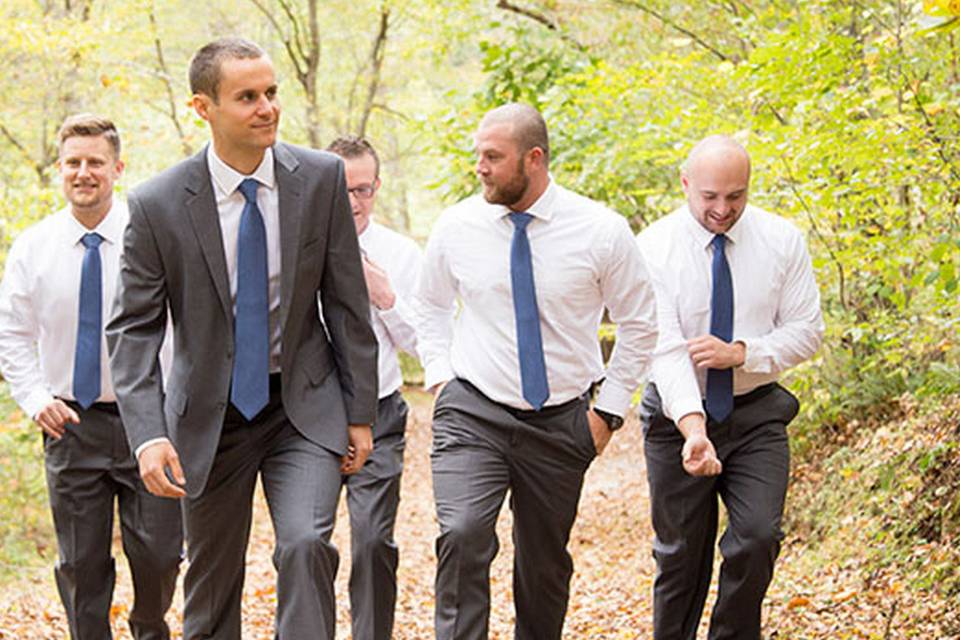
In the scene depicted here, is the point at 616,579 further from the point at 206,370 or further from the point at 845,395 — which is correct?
the point at 206,370

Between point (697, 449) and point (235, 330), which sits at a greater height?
point (235, 330)

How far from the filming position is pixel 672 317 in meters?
6.65

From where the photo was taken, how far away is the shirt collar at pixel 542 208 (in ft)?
20.9

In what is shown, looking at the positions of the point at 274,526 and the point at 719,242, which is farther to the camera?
the point at 719,242

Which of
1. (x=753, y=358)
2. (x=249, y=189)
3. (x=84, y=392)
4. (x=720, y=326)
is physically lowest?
(x=84, y=392)

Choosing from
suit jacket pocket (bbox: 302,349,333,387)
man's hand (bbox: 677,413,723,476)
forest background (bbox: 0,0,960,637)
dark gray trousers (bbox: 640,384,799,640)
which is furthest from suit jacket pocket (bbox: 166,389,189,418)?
forest background (bbox: 0,0,960,637)

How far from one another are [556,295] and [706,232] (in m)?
0.90

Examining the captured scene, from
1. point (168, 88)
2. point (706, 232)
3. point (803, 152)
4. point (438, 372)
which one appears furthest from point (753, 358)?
point (168, 88)

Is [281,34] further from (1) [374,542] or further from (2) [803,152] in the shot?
(1) [374,542]

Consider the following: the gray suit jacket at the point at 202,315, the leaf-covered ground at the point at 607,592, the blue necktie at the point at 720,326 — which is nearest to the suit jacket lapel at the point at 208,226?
the gray suit jacket at the point at 202,315

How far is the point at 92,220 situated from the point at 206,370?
2.41 metres

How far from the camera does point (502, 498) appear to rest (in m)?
6.16

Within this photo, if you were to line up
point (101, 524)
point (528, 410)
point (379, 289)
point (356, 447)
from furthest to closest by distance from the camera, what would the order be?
point (379, 289), point (101, 524), point (528, 410), point (356, 447)

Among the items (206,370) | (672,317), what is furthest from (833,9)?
(206,370)
